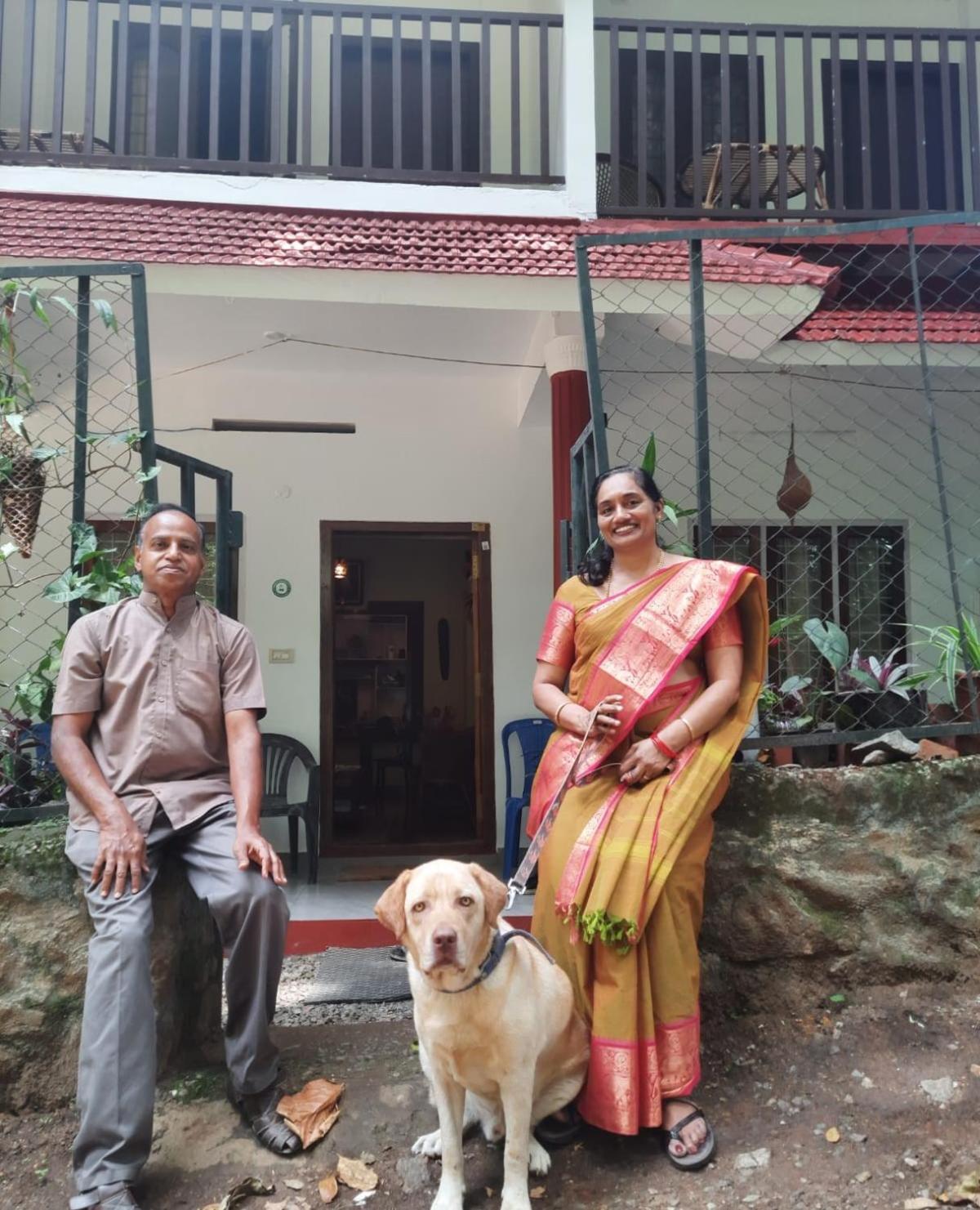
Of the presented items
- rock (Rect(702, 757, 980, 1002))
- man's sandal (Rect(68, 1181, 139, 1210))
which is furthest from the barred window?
man's sandal (Rect(68, 1181, 139, 1210))

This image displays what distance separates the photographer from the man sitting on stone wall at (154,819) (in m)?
2.04

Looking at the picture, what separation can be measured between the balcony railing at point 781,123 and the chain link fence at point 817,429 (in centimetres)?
49

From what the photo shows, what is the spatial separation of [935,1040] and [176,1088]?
219cm

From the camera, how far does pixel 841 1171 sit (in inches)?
82.4

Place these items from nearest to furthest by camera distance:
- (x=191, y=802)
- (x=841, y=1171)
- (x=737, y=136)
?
(x=841, y=1171) < (x=191, y=802) < (x=737, y=136)

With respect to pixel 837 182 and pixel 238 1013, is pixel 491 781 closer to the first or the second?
pixel 238 1013

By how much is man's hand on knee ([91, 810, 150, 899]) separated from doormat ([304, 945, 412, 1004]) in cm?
142

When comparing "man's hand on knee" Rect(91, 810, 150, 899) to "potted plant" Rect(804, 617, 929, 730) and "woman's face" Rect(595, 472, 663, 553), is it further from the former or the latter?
"potted plant" Rect(804, 617, 929, 730)

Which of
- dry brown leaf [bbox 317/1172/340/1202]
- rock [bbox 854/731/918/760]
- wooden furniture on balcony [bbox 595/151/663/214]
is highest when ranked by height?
wooden furniture on balcony [bbox 595/151/663/214]

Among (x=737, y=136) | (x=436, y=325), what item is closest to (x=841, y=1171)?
(x=436, y=325)

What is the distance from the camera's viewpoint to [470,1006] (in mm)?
1919

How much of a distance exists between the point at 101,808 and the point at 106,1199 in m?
0.89

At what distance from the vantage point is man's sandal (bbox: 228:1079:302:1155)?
7.32 ft

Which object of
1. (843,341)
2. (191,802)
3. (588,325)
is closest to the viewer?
(191,802)
